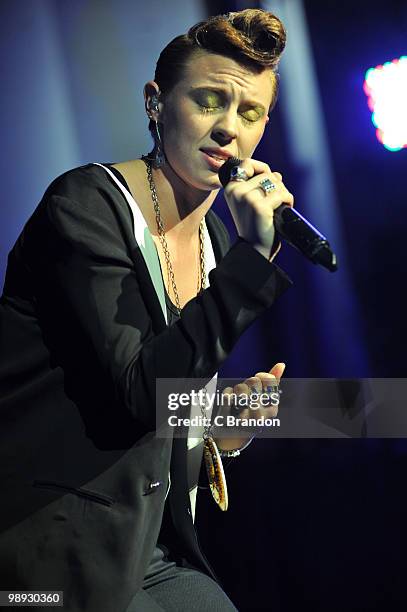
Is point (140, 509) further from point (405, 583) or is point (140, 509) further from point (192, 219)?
point (405, 583)

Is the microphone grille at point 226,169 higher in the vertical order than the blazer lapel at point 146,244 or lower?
higher

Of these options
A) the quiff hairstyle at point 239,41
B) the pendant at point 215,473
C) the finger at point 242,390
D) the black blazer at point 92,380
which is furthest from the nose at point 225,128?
the pendant at point 215,473

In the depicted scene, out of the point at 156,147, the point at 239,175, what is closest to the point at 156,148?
the point at 156,147

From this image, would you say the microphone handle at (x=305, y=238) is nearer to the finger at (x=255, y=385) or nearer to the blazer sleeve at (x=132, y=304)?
the blazer sleeve at (x=132, y=304)

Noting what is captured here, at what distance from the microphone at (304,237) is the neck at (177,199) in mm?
415

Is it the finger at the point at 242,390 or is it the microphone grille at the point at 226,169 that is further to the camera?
the finger at the point at 242,390

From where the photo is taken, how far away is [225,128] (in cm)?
145

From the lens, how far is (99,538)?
122 cm

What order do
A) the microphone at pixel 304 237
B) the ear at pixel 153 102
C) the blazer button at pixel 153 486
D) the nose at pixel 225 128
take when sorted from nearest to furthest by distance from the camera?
the microphone at pixel 304 237
the blazer button at pixel 153 486
the nose at pixel 225 128
the ear at pixel 153 102

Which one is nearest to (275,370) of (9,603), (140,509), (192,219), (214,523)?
(192,219)

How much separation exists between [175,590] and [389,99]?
81.4 inches

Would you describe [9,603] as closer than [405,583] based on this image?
Yes

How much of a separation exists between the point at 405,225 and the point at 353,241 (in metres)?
0.21

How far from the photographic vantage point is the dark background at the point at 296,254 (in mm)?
2078
